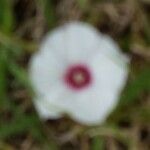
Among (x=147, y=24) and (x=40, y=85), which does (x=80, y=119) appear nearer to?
(x=40, y=85)

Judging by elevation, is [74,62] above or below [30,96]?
above

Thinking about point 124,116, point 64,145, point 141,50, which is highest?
point 141,50

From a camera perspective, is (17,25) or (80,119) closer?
(80,119)

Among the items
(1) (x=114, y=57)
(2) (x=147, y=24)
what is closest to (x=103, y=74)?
(1) (x=114, y=57)

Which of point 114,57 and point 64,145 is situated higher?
point 114,57
